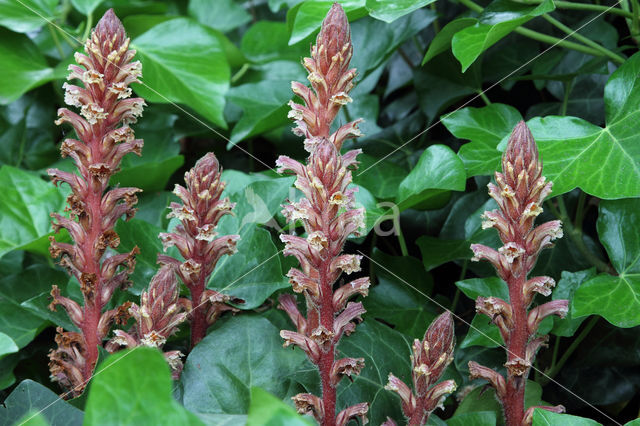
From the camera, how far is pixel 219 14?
71.4 inches

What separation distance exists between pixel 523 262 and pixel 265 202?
0.44 m

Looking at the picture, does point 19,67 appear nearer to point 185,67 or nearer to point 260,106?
point 185,67

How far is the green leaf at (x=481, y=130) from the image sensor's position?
1.06 m

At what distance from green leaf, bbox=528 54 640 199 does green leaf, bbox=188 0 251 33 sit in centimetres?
104

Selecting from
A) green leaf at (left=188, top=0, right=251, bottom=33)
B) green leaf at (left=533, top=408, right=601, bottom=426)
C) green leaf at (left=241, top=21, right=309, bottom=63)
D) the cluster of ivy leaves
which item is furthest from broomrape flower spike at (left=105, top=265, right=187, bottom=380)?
green leaf at (left=188, top=0, right=251, bottom=33)

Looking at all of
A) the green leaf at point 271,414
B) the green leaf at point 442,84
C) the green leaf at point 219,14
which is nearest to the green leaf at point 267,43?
the green leaf at point 219,14

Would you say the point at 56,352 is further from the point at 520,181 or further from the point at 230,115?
the point at 230,115

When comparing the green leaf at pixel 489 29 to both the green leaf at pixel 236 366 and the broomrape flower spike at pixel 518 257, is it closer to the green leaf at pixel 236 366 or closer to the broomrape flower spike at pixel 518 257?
the broomrape flower spike at pixel 518 257

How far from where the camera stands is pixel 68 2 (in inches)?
66.7

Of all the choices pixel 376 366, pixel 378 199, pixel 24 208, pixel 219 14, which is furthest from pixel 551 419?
pixel 219 14

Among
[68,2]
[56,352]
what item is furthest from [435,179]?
[68,2]

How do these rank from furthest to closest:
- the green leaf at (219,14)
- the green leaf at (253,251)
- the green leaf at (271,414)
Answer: the green leaf at (219,14) → the green leaf at (253,251) → the green leaf at (271,414)

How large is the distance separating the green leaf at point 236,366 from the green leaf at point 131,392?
272mm

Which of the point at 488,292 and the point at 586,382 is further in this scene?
the point at 586,382
